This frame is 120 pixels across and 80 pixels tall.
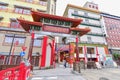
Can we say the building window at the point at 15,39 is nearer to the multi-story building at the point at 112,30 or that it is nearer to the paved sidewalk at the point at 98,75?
the paved sidewalk at the point at 98,75

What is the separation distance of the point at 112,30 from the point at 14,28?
116ft

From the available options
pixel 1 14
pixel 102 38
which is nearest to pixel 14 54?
pixel 1 14

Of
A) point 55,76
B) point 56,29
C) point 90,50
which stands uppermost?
point 56,29

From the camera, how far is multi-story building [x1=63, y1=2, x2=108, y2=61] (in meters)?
22.8

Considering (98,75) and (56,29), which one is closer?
(98,75)

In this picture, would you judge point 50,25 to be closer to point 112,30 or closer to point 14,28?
point 14,28

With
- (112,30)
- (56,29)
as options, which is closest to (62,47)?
(56,29)

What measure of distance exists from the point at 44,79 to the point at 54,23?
5919 millimetres

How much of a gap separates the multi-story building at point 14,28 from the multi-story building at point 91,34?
36.3ft

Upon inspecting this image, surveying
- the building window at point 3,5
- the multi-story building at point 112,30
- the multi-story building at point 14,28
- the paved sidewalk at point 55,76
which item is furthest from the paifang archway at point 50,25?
the multi-story building at point 112,30

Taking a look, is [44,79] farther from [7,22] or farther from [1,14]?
[1,14]

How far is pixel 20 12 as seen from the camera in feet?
57.0

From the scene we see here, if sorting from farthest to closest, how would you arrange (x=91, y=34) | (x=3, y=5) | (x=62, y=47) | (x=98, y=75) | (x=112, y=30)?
(x=112, y=30) → (x=91, y=34) → (x=62, y=47) → (x=3, y=5) → (x=98, y=75)

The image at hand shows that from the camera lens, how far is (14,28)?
1555 centimetres
